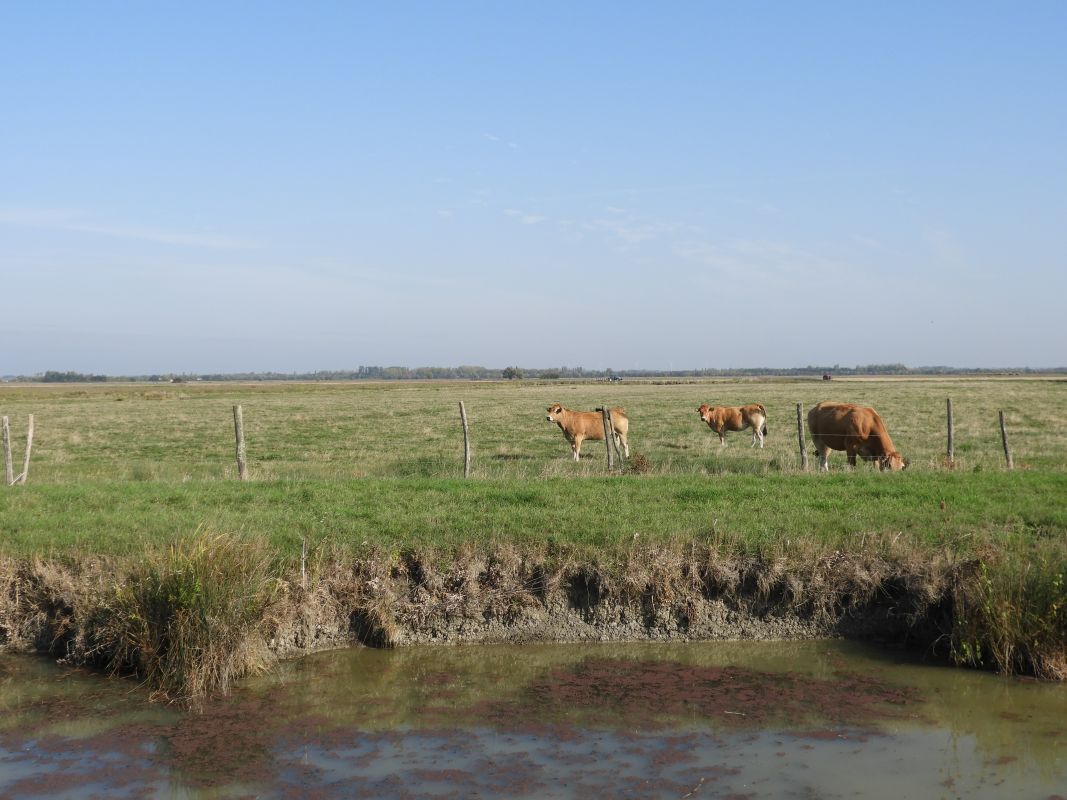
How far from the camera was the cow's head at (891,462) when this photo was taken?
59.0 ft

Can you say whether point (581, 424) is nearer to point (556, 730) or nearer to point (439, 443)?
point (439, 443)

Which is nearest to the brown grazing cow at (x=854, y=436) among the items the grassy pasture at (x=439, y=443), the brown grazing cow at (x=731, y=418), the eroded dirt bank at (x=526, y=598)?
the grassy pasture at (x=439, y=443)

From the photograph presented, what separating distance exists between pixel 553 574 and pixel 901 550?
4.21 meters

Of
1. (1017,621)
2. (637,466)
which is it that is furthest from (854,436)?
(1017,621)

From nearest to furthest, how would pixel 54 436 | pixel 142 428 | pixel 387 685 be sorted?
pixel 387 685
pixel 54 436
pixel 142 428

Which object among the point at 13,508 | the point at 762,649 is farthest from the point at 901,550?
the point at 13,508

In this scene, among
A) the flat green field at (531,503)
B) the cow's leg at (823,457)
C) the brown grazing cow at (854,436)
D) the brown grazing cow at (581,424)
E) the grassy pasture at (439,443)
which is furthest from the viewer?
the brown grazing cow at (581,424)

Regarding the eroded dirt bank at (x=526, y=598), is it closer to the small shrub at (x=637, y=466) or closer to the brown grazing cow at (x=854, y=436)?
the small shrub at (x=637, y=466)

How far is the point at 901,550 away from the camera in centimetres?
1113

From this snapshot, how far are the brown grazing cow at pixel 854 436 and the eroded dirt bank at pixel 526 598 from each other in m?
7.60

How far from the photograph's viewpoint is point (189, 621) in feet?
29.7

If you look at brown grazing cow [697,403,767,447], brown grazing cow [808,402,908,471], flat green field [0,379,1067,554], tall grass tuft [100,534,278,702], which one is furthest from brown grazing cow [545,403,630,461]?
tall grass tuft [100,534,278,702]

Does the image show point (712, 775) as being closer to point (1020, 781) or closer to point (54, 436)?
point (1020, 781)

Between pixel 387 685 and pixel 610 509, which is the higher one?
pixel 610 509
